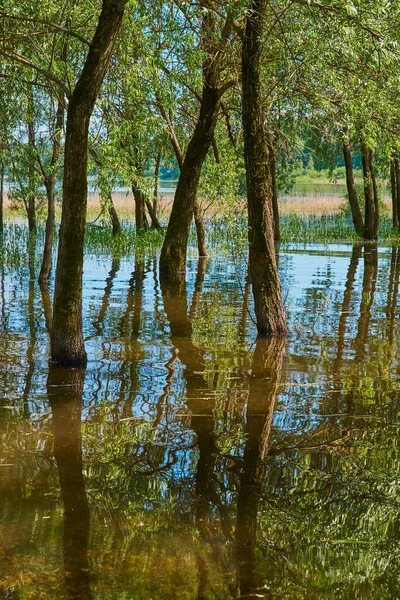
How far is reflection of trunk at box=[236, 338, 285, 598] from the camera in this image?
4.52m

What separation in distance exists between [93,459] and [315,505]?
1.98 m

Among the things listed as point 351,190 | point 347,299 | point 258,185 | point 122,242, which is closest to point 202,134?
point 347,299

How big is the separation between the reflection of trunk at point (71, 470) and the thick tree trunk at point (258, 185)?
3.23 m

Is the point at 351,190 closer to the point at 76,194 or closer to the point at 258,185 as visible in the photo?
the point at 258,185

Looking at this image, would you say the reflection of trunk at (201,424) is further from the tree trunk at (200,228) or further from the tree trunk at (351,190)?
the tree trunk at (351,190)

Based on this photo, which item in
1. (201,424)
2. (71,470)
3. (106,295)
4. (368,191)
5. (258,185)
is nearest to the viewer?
(71,470)

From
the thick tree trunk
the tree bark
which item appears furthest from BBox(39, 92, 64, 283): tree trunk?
the thick tree trunk

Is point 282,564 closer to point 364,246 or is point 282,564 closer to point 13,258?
point 13,258

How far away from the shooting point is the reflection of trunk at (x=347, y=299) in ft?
35.0

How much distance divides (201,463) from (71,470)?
1.09 m

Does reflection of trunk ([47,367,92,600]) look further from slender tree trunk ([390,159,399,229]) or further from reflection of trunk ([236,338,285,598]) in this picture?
slender tree trunk ([390,159,399,229])

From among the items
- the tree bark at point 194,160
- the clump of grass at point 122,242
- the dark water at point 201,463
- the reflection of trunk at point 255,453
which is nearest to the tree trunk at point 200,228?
the tree bark at point 194,160

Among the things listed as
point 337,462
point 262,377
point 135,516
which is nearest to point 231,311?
point 262,377

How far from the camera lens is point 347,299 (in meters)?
15.4
